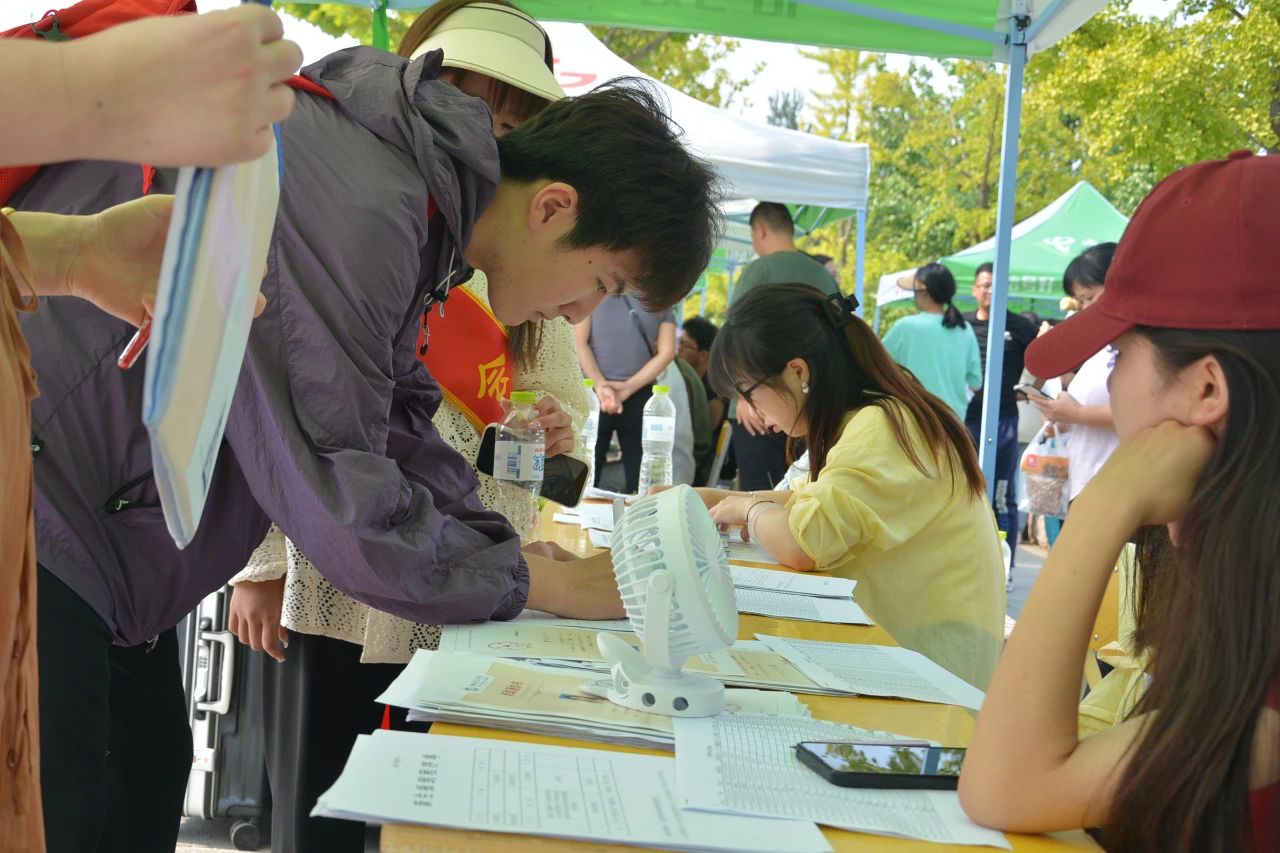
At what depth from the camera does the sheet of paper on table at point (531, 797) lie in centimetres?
96

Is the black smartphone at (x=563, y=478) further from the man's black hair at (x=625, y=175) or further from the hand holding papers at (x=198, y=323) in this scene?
the hand holding papers at (x=198, y=323)

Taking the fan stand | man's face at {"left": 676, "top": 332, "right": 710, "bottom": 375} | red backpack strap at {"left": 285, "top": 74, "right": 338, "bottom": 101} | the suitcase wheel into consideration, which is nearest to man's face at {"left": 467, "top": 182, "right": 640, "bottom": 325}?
red backpack strap at {"left": 285, "top": 74, "right": 338, "bottom": 101}

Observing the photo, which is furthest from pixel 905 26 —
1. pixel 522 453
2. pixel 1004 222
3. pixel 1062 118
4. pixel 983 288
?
pixel 1062 118

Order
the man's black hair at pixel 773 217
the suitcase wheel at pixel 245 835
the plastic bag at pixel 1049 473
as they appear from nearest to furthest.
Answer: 1. the suitcase wheel at pixel 245 835
2. the plastic bag at pixel 1049 473
3. the man's black hair at pixel 773 217

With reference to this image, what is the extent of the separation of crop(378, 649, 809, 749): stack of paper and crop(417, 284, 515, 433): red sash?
2.25 ft

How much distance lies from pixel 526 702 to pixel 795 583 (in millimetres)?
1125

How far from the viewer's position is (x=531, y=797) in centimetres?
103

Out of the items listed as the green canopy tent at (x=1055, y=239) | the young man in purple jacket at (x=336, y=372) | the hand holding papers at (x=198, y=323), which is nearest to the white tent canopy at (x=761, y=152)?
the young man in purple jacket at (x=336, y=372)

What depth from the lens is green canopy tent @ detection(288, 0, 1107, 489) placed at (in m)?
3.92

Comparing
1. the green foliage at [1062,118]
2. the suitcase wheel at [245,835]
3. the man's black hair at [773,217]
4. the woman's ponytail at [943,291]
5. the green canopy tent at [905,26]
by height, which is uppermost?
the green foliage at [1062,118]

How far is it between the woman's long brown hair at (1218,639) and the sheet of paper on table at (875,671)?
0.43 meters

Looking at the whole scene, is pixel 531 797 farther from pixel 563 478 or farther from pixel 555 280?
pixel 563 478

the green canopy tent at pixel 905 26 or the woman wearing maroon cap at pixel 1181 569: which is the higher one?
the green canopy tent at pixel 905 26

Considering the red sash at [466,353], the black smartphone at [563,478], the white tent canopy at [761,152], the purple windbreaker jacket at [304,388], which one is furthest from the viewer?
the white tent canopy at [761,152]
